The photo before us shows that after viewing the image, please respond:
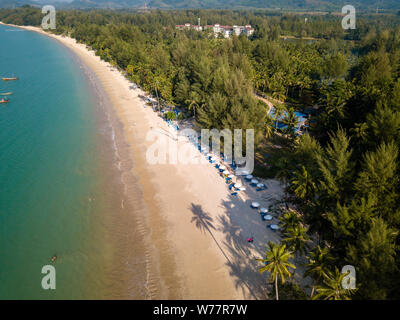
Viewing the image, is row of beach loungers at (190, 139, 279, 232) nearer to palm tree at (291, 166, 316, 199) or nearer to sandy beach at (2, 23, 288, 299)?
sandy beach at (2, 23, 288, 299)

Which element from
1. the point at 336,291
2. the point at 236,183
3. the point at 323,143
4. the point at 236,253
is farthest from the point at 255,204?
the point at 323,143

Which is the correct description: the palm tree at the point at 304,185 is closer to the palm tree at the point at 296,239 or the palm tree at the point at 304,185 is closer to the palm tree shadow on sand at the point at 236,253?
the palm tree at the point at 296,239

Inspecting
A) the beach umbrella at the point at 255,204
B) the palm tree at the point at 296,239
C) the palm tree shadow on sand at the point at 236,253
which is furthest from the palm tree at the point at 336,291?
the beach umbrella at the point at 255,204

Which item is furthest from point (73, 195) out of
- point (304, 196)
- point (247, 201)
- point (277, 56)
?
point (277, 56)

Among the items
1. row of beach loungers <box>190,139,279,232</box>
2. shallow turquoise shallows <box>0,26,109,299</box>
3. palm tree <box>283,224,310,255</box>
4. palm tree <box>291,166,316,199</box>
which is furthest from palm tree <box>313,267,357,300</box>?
shallow turquoise shallows <box>0,26,109,299</box>

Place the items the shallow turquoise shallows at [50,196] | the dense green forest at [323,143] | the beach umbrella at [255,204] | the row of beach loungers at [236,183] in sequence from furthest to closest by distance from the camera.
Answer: the beach umbrella at [255,204]
the row of beach loungers at [236,183]
the shallow turquoise shallows at [50,196]
the dense green forest at [323,143]

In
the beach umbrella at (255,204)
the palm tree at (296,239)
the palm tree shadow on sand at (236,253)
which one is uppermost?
the palm tree at (296,239)

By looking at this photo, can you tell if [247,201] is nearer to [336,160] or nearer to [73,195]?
[336,160]
